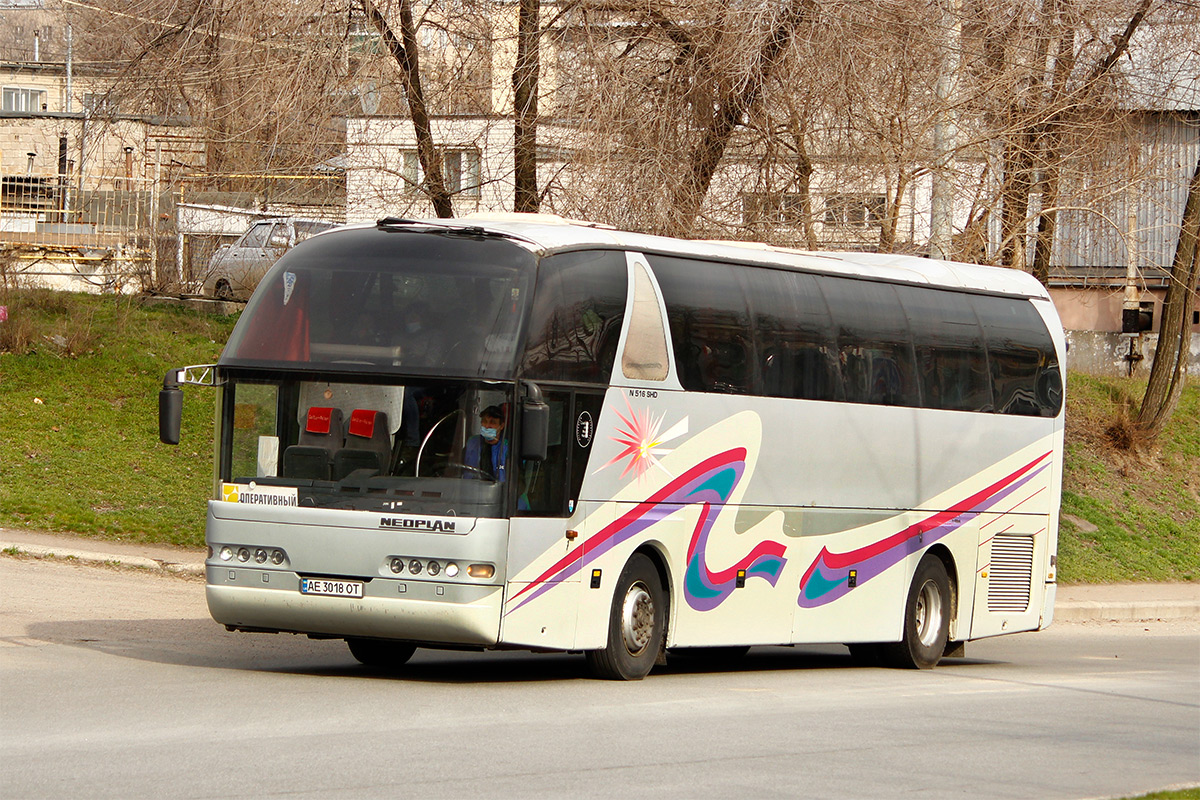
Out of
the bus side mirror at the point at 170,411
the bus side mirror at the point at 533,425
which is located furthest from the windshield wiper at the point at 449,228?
the bus side mirror at the point at 170,411

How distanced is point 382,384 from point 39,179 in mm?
27171

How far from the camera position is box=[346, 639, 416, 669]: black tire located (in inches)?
520

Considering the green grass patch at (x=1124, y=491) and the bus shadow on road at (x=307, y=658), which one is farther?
the green grass patch at (x=1124, y=491)

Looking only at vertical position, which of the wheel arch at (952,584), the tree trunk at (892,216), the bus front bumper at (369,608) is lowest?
the wheel arch at (952,584)

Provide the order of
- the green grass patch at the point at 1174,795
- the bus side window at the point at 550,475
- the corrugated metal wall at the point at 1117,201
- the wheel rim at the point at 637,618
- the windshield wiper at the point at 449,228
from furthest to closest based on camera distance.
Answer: the corrugated metal wall at the point at 1117,201 → the wheel rim at the point at 637,618 → the windshield wiper at the point at 449,228 → the bus side window at the point at 550,475 → the green grass patch at the point at 1174,795

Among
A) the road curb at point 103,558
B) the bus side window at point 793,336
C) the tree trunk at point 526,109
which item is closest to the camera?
the bus side window at point 793,336

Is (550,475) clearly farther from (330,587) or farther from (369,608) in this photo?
(330,587)

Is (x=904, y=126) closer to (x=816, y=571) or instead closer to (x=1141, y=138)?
(x=1141, y=138)

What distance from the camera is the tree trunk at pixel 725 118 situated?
19438mm

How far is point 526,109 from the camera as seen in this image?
19.8 metres

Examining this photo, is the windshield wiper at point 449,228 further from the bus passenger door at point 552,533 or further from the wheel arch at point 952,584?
the wheel arch at point 952,584

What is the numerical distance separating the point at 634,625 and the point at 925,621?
14.8 feet

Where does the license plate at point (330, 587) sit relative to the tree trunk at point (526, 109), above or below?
below

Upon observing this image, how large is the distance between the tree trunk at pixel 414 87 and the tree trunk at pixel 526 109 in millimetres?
999
